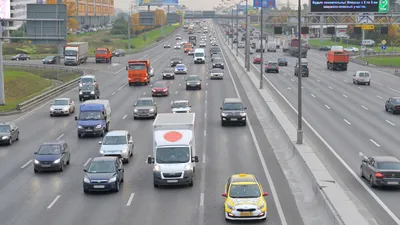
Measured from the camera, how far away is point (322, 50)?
15925 cm

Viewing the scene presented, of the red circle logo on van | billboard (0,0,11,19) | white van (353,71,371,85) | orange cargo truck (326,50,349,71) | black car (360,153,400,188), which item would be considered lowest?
black car (360,153,400,188)

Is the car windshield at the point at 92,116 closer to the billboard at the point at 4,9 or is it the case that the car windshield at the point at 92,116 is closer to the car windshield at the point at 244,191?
the car windshield at the point at 244,191

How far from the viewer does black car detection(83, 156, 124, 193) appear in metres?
28.7

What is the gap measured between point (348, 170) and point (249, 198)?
953 centimetres

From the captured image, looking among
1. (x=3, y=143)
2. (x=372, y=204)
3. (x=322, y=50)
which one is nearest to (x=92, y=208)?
(x=372, y=204)

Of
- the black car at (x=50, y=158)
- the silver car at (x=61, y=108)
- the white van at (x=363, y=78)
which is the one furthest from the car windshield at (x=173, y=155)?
the white van at (x=363, y=78)

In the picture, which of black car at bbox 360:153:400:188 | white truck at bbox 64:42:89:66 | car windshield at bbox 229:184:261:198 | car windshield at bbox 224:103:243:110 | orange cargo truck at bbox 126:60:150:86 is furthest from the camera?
white truck at bbox 64:42:89:66

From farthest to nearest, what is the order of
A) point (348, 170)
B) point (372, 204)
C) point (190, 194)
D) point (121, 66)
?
1. point (121, 66)
2. point (348, 170)
3. point (190, 194)
4. point (372, 204)

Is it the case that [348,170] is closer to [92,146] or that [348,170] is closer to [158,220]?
[158,220]

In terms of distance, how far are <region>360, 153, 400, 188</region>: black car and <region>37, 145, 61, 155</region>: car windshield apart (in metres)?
14.6

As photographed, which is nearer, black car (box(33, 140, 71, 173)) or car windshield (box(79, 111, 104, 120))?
black car (box(33, 140, 71, 173))

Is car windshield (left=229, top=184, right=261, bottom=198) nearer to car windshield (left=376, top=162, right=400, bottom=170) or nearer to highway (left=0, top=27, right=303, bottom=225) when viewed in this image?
highway (left=0, top=27, right=303, bottom=225)

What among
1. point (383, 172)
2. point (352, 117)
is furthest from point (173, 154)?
point (352, 117)

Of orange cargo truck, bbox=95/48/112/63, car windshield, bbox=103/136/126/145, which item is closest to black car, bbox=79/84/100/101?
car windshield, bbox=103/136/126/145
